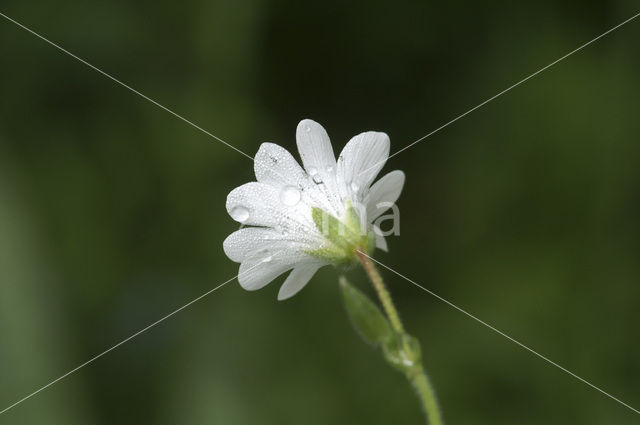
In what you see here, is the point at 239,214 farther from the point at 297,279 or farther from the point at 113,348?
the point at 113,348

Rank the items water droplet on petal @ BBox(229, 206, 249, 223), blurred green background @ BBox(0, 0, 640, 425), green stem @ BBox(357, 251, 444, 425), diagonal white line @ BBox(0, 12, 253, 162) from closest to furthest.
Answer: green stem @ BBox(357, 251, 444, 425) < water droplet on petal @ BBox(229, 206, 249, 223) < blurred green background @ BBox(0, 0, 640, 425) < diagonal white line @ BBox(0, 12, 253, 162)

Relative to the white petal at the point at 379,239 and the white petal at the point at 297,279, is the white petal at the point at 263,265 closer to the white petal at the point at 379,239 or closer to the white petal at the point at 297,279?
the white petal at the point at 297,279

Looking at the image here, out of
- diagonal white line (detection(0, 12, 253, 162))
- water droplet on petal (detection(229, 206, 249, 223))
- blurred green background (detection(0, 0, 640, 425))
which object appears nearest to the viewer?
water droplet on petal (detection(229, 206, 249, 223))

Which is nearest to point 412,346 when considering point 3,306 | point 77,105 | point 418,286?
point 418,286

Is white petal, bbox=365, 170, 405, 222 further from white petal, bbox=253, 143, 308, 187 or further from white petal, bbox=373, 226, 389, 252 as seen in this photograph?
white petal, bbox=253, 143, 308, 187

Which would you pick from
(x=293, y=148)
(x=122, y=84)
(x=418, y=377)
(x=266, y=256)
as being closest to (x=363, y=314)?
(x=418, y=377)

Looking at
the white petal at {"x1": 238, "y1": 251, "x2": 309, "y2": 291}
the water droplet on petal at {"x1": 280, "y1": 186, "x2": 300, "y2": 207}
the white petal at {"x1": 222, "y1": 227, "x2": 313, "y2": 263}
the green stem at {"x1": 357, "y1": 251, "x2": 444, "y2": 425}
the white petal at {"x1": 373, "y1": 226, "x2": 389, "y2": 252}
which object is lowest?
the green stem at {"x1": 357, "y1": 251, "x2": 444, "y2": 425}

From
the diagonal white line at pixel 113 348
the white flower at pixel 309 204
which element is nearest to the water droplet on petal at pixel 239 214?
the white flower at pixel 309 204

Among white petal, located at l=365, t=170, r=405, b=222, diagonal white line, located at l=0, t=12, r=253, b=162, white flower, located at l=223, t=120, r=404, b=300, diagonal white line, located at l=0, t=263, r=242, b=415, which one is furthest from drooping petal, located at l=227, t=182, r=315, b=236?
diagonal white line, located at l=0, t=12, r=253, b=162

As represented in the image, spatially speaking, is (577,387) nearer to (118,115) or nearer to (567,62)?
(567,62)
